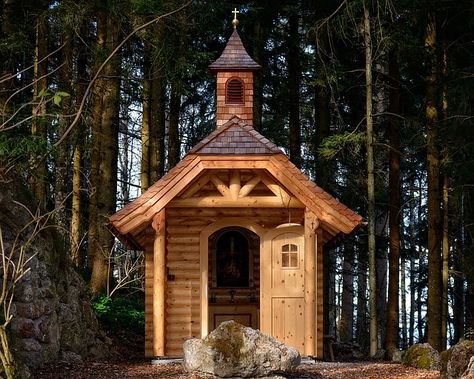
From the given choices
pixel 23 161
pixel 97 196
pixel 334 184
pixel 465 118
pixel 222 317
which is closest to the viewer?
pixel 23 161

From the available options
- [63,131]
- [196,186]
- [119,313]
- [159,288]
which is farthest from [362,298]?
[63,131]

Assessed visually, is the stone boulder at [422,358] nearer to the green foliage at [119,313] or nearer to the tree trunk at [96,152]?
the green foliage at [119,313]

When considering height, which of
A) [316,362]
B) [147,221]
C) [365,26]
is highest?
[365,26]

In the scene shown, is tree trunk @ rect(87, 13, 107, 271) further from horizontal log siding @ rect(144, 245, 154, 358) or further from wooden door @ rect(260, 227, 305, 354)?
wooden door @ rect(260, 227, 305, 354)

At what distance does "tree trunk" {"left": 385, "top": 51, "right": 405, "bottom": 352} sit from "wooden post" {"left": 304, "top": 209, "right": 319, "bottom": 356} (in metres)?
3.48

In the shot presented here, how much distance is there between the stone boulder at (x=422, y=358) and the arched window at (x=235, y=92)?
616 centimetres

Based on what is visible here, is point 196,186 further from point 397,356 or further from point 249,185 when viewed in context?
point 397,356

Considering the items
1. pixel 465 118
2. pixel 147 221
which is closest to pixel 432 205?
pixel 465 118

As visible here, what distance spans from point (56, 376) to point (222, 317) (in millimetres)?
6056

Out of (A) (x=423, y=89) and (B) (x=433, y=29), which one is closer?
(B) (x=433, y=29)

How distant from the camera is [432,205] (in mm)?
16906

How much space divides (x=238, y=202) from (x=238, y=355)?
4318mm

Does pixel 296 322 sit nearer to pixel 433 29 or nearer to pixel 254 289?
pixel 254 289

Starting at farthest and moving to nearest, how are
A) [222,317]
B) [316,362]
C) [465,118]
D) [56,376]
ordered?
[222,317]
[465,118]
[316,362]
[56,376]
